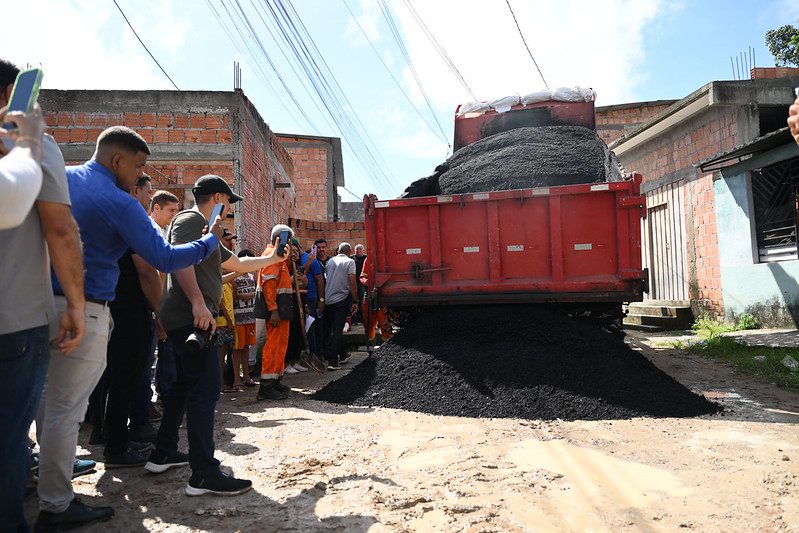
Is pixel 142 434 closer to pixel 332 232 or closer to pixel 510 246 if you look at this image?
pixel 510 246

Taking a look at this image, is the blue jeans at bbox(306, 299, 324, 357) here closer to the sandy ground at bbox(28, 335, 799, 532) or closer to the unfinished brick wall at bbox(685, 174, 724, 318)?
the sandy ground at bbox(28, 335, 799, 532)

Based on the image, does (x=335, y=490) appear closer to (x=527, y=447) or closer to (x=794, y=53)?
(x=527, y=447)

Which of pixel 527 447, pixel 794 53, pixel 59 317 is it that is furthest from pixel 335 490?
pixel 794 53

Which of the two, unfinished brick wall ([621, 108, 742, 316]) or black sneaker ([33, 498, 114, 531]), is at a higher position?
unfinished brick wall ([621, 108, 742, 316])

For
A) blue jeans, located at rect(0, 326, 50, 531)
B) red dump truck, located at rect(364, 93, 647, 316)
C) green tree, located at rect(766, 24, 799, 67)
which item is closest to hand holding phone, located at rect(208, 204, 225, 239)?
blue jeans, located at rect(0, 326, 50, 531)

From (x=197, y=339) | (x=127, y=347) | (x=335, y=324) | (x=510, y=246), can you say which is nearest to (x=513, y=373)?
(x=510, y=246)

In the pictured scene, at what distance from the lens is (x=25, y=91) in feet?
5.69

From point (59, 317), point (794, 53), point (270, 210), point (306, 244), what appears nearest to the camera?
point (59, 317)

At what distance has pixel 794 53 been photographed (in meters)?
23.5

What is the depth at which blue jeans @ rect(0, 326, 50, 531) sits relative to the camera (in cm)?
180

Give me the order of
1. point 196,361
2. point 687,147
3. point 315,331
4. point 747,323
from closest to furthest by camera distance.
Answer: point 196,361, point 315,331, point 747,323, point 687,147

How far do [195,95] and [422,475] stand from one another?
278 inches

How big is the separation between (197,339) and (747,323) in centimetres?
906

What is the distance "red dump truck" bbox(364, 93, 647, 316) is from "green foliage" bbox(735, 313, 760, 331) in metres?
4.43
